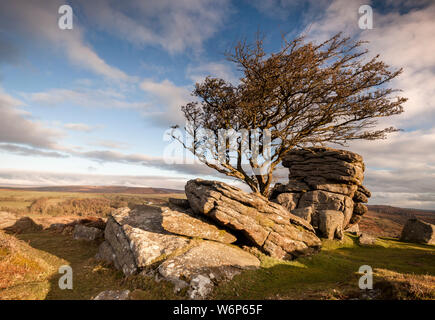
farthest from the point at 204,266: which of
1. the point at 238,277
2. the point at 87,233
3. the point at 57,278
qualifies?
the point at 87,233

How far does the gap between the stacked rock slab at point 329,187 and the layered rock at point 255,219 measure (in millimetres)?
8225

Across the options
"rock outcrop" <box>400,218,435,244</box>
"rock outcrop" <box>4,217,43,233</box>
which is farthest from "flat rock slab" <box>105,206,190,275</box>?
"rock outcrop" <box>400,218,435,244</box>

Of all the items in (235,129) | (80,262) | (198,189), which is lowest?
(80,262)

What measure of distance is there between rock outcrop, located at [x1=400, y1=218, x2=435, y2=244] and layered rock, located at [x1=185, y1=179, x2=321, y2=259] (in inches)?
771

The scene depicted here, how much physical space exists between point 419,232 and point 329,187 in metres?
12.6

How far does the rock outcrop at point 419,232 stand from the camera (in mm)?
24469

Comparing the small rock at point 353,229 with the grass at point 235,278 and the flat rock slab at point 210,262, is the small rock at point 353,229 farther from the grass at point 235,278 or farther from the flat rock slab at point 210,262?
the flat rock slab at point 210,262

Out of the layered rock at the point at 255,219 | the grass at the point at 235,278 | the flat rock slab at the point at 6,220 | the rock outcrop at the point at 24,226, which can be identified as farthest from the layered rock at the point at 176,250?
the flat rock slab at the point at 6,220

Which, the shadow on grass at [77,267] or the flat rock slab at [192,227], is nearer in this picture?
the shadow on grass at [77,267]

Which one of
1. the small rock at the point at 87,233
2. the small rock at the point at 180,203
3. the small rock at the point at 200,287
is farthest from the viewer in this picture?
the small rock at the point at 180,203
